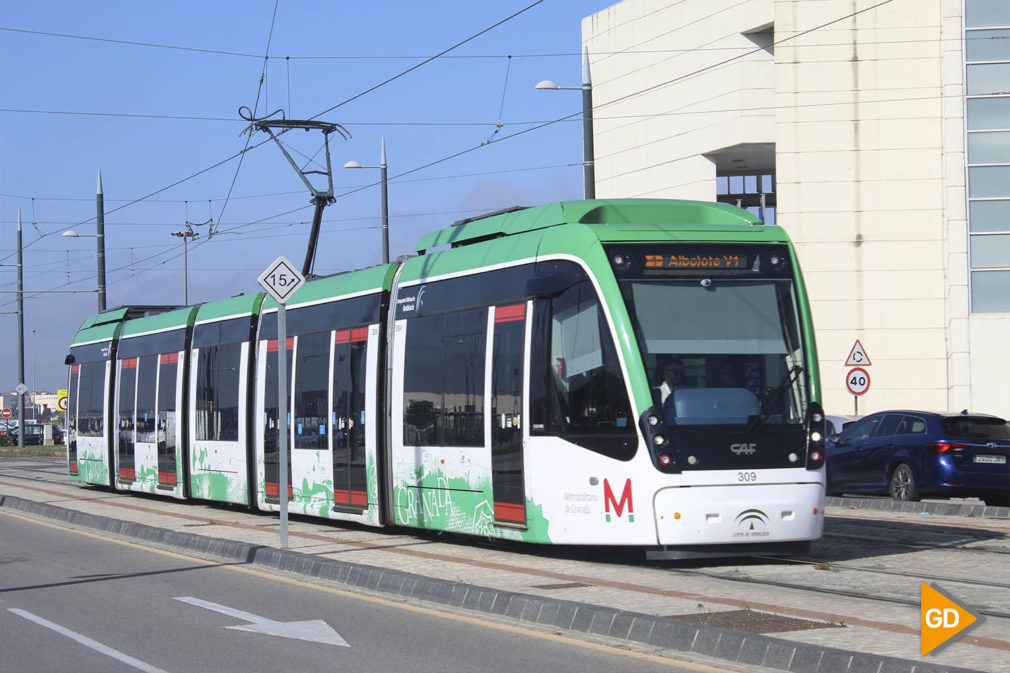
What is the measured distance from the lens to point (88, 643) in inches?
361

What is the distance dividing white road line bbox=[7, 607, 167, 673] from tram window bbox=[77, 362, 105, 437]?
1710 centimetres

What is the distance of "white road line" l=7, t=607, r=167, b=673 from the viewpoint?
8211 mm

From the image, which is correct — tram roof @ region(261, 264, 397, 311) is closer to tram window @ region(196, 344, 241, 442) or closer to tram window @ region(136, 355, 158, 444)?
tram window @ region(196, 344, 241, 442)

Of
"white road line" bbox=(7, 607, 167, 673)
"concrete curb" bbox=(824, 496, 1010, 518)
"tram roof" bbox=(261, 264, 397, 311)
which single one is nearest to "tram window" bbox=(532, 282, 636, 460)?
"tram roof" bbox=(261, 264, 397, 311)

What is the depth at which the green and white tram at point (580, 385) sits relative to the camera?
38.8 feet

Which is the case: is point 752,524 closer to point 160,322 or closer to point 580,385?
point 580,385

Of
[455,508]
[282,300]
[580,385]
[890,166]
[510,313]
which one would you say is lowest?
[455,508]

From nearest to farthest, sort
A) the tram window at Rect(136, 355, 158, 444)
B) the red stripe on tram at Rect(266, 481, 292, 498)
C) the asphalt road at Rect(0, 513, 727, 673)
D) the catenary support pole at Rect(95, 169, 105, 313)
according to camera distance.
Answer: the asphalt road at Rect(0, 513, 727, 673) < the red stripe on tram at Rect(266, 481, 292, 498) < the tram window at Rect(136, 355, 158, 444) < the catenary support pole at Rect(95, 169, 105, 313)

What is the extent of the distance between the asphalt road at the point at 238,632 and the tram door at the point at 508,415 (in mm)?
2254

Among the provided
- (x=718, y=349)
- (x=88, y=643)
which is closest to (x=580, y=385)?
(x=718, y=349)

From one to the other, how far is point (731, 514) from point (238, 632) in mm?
4556

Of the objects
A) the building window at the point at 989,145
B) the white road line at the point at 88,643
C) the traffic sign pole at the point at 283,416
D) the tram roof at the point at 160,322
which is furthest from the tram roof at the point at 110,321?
the building window at the point at 989,145

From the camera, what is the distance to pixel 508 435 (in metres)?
13.4

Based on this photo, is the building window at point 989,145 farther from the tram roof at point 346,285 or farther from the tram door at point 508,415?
the tram door at point 508,415
